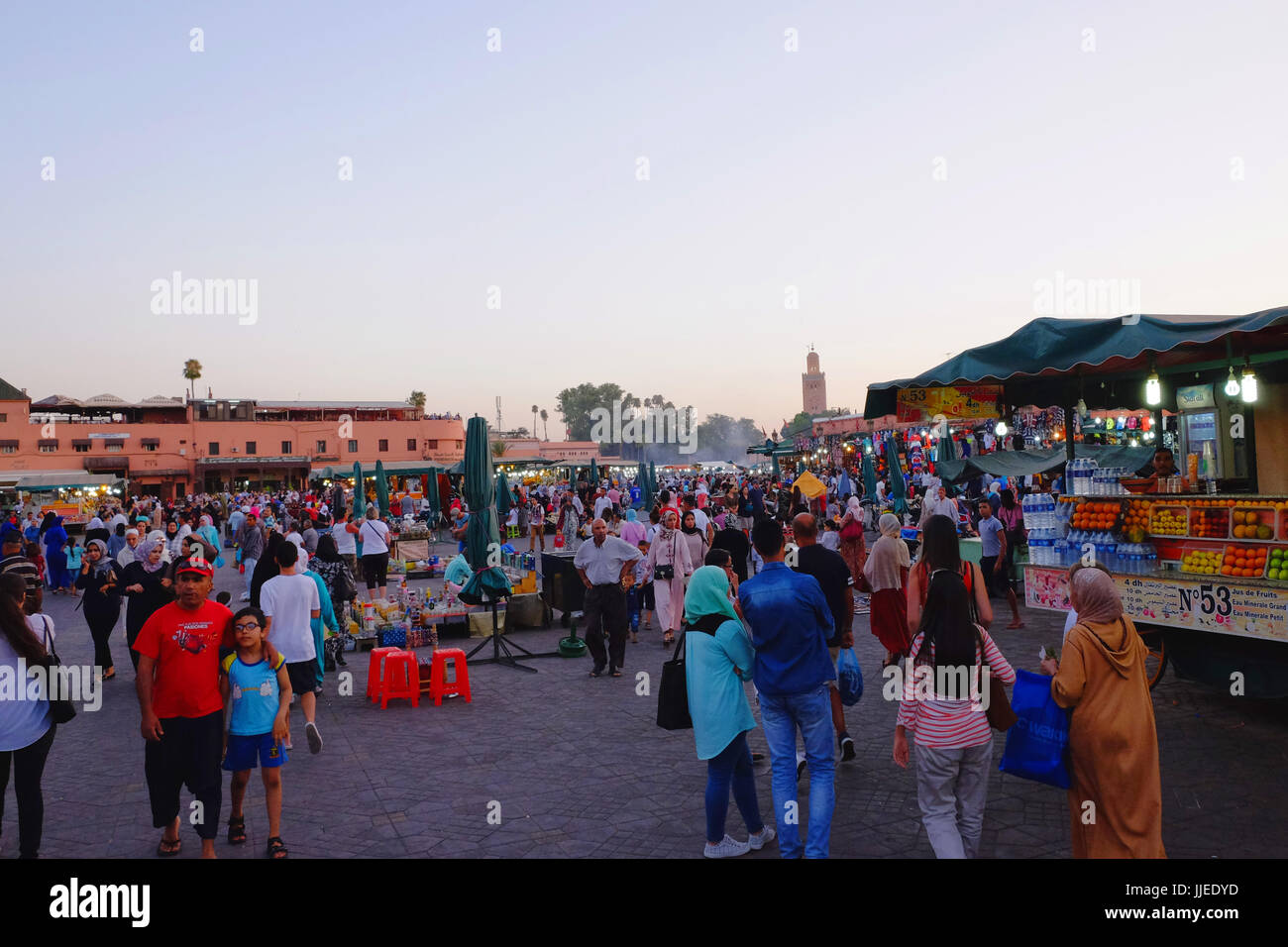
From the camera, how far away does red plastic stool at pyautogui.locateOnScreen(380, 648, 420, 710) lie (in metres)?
8.31

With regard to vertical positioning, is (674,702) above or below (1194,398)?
below

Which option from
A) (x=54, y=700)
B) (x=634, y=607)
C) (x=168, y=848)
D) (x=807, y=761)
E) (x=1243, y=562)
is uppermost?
(x=1243, y=562)

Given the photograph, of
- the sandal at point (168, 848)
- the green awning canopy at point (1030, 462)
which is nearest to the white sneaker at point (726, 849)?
the sandal at point (168, 848)

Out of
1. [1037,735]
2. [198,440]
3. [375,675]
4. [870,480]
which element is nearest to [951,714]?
[1037,735]

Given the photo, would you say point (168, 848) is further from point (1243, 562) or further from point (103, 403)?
point (103, 403)

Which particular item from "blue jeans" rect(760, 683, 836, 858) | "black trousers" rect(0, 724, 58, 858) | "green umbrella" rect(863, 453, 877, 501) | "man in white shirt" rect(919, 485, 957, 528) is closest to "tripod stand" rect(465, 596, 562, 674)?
"black trousers" rect(0, 724, 58, 858)

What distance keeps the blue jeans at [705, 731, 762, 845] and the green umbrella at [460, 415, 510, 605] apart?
5.91 m

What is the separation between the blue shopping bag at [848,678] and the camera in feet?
19.7

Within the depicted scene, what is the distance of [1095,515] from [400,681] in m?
6.96

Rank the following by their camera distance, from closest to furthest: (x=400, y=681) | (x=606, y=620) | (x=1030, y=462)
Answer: (x=400, y=681)
(x=606, y=620)
(x=1030, y=462)

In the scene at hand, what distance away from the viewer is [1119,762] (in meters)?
3.74

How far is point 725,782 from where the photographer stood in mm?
4496
